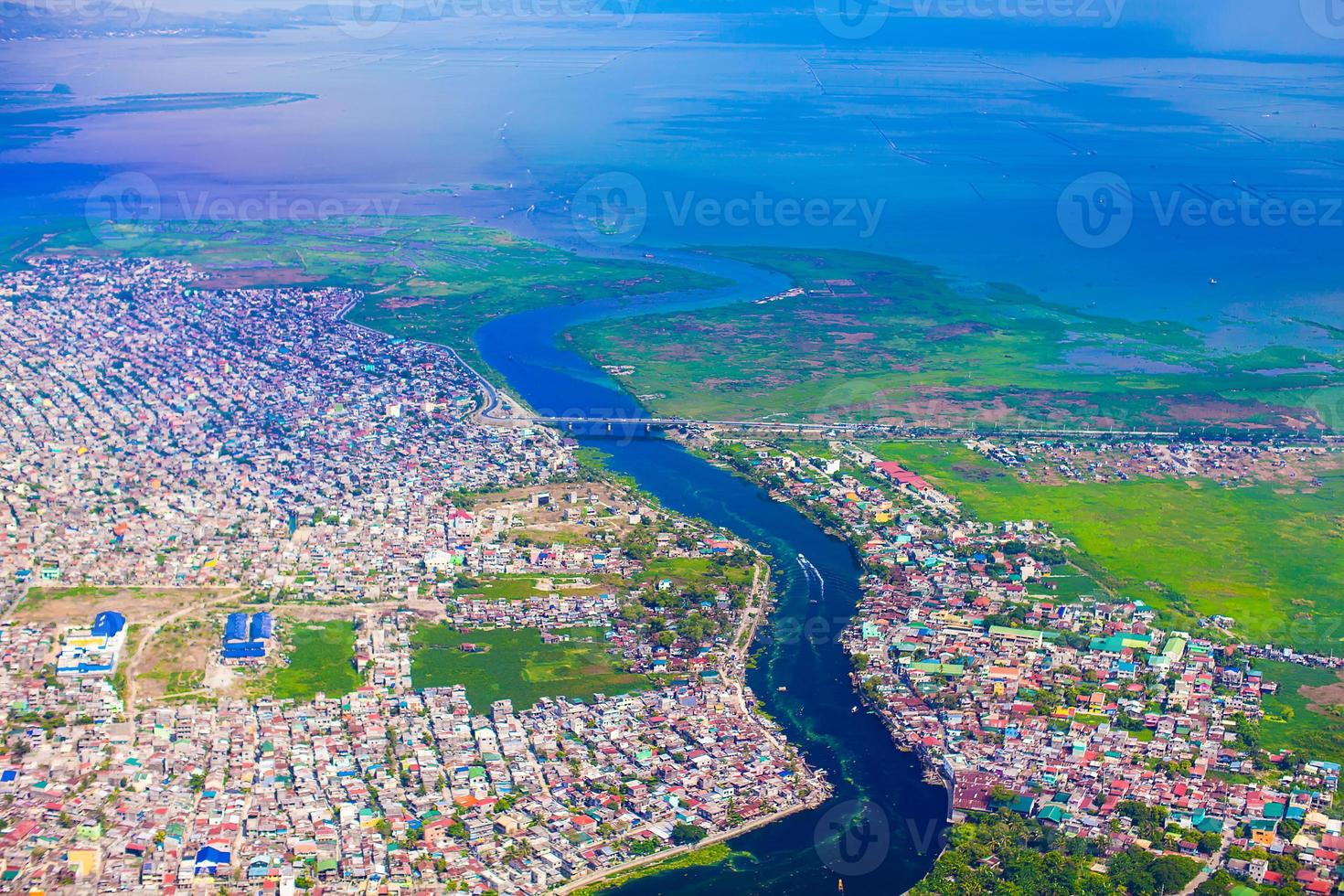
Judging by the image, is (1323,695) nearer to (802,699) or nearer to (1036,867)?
(1036,867)

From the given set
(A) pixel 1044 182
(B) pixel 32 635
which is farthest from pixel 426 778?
(A) pixel 1044 182

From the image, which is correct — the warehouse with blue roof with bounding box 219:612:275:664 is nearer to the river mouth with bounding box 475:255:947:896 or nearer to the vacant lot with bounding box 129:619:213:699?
the vacant lot with bounding box 129:619:213:699

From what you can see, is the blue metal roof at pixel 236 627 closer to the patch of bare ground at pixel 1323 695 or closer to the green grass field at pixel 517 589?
the green grass field at pixel 517 589

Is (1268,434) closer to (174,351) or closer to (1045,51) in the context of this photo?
(174,351)

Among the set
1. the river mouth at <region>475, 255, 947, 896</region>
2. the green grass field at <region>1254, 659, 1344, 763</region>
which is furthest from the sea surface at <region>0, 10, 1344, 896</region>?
the green grass field at <region>1254, 659, 1344, 763</region>

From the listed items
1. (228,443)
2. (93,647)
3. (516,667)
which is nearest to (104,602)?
(93,647)
